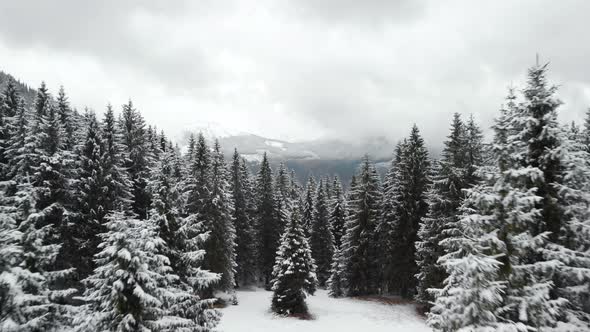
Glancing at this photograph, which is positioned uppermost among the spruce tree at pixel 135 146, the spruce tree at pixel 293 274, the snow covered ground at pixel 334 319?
the spruce tree at pixel 135 146

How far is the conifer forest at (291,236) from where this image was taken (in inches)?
383

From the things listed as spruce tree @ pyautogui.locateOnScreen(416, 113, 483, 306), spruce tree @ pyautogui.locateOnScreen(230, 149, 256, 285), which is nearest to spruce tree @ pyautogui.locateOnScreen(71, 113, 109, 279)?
spruce tree @ pyautogui.locateOnScreen(230, 149, 256, 285)

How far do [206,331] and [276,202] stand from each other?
109 ft

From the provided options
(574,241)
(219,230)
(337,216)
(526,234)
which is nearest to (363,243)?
(219,230)

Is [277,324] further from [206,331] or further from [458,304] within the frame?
[458,304]

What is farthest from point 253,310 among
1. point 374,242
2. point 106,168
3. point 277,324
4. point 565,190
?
point 565,190

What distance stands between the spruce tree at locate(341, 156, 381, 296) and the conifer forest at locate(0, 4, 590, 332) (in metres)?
0.15

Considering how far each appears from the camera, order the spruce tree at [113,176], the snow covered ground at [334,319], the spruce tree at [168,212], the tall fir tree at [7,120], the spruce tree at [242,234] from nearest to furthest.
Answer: the spruce tree at [168,212], the snow covered ground at [334,319], the spruce tree at [113,176], the tall fir tree at [7,120], the spruce tree at [242,234]

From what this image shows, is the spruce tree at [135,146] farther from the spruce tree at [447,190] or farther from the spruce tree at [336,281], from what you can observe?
the spruce tree at [447,190]

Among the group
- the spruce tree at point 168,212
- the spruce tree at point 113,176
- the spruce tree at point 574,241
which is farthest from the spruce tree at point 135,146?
the spruce tree at point 574,241

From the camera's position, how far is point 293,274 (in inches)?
1061

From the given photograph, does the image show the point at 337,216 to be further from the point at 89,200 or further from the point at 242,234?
the point at 89,200

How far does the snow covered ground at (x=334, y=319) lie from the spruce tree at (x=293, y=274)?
4.05ft

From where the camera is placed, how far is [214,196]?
33.3 metres
